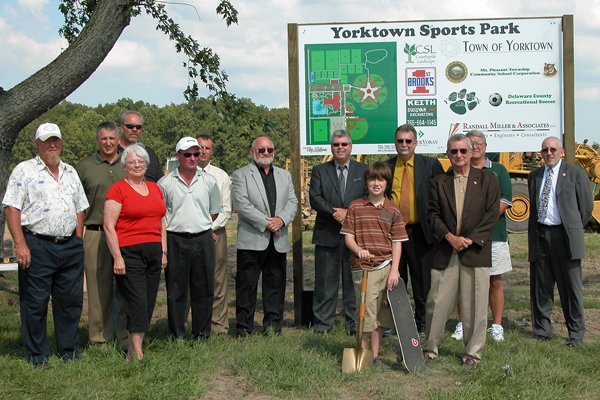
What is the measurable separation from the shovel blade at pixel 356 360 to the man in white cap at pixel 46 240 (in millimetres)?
2268

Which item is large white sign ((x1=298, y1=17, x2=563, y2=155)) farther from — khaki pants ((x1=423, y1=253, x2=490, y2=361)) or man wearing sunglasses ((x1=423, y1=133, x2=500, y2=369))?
khaki pants ((x1=423, y1=253, x2=490, y2=361))

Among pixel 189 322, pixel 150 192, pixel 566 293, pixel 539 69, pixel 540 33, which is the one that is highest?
pixel 540 33

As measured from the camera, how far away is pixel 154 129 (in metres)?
53.8

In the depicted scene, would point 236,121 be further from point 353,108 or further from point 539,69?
point 539,69

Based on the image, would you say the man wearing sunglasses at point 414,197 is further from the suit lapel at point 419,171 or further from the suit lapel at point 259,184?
the suit lapel at point 259,184

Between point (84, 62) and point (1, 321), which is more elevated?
point (84, 62)

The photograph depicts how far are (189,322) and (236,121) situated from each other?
323 centimetres

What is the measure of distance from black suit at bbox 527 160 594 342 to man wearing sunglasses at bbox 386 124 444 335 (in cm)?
117

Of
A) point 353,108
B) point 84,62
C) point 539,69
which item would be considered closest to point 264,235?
point 353,108

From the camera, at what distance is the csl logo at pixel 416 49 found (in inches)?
245

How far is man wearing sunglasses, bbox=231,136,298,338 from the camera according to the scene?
563 cm

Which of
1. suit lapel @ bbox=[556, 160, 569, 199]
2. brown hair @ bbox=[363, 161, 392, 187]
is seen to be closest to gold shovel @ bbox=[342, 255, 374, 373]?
brown hair @ bbox=[363, 161, 392, 187]

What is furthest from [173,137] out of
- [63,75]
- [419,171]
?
[419,171]

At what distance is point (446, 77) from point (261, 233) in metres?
2.69
